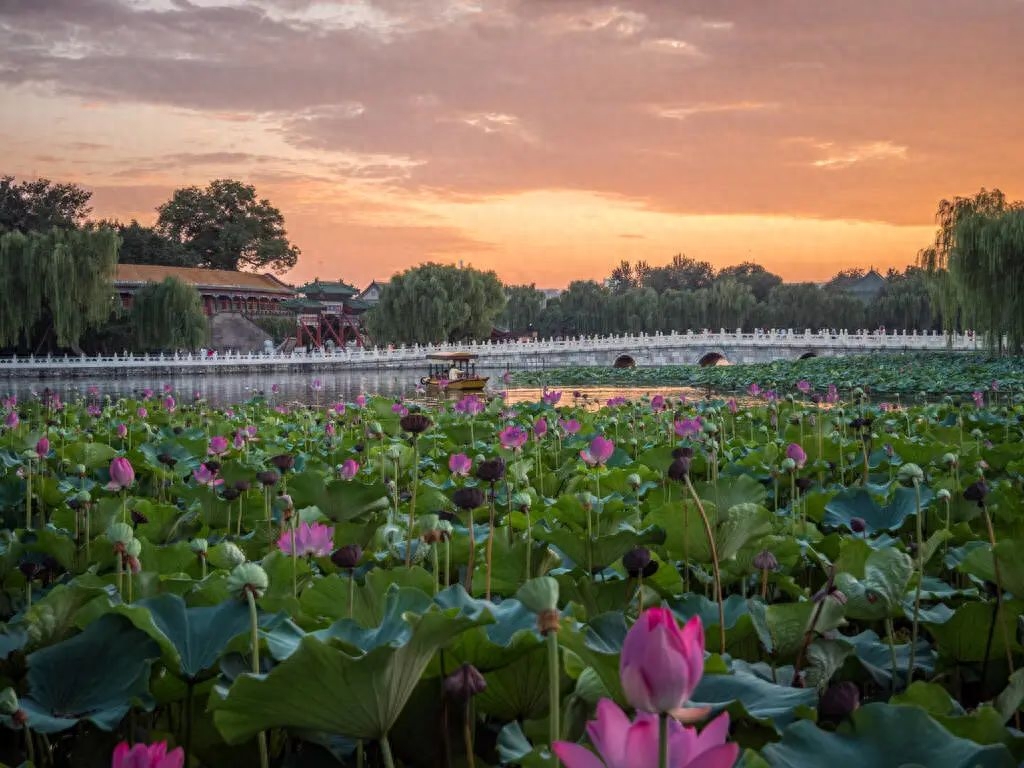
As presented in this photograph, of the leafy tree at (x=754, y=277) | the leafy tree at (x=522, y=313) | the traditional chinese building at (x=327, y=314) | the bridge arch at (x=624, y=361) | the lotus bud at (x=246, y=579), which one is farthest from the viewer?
the leafy tree at (x=754, y=277)

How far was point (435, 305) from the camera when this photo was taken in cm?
3566

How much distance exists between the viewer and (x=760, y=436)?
18.3 feet

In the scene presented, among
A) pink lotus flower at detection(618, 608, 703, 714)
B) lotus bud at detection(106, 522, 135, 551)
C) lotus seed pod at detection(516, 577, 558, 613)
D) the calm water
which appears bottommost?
the calm water

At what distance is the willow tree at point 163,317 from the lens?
31.6 meters

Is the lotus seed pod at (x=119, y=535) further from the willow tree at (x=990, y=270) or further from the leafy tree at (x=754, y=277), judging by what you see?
the leafy tree at (x=754, y=277)

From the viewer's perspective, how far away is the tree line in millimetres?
25062

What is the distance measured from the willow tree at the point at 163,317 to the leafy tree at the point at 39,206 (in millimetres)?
9867

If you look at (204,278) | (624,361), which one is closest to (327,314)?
(204,278)

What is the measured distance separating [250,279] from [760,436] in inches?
1540

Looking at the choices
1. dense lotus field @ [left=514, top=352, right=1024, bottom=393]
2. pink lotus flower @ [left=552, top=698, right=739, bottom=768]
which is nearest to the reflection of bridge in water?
dense lotus field @ [left=514, top=352, right=1024, bottom=393]

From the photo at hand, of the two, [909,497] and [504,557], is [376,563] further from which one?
[909,497]

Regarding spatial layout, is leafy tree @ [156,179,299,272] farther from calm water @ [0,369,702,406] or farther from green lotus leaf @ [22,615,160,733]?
green lotus leaf @ [22,615,160,733]

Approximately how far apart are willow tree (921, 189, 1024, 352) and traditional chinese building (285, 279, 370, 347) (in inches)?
1080

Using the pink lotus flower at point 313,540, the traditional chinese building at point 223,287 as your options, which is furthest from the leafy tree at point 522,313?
the pink lotus flower at point 313,540
